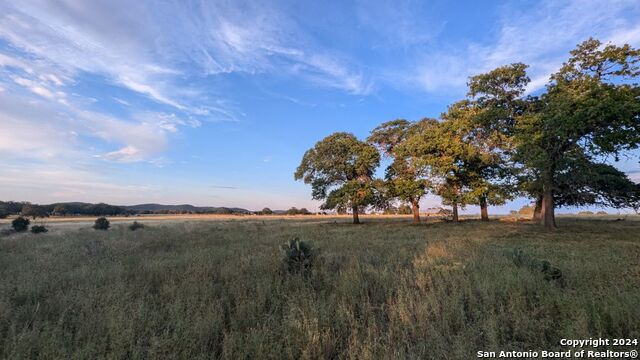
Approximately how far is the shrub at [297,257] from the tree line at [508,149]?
15436 mm

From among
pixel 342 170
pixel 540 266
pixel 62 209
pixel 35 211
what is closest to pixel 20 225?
pixel 342 170

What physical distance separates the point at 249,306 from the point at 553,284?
5878 mm

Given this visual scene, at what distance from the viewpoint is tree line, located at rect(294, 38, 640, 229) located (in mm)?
17094

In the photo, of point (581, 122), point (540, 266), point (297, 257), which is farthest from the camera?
point (581, 122)

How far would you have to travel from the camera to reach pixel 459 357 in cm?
369

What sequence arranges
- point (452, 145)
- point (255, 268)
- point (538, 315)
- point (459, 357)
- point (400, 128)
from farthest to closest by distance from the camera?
point (400, 128)
point (452, 145)
point (255, 268)
point (538, 315)
point (459, 357)

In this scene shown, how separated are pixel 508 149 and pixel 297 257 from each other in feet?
65.5

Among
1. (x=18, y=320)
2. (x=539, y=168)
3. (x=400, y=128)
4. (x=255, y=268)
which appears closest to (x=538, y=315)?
(x=255, y=268)

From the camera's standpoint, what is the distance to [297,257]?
A: 368 inches

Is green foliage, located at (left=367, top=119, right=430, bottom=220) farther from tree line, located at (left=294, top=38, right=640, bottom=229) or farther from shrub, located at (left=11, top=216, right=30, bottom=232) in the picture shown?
shrub, located at (left=11, top=216, right=30, bottom=232)

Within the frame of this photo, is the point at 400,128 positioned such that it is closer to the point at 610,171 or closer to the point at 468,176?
the point at 468,176

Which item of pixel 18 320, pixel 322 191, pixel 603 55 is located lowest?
pixel 18 320

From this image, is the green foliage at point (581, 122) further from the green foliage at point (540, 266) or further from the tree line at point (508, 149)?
the green foliage at point (540, 266)

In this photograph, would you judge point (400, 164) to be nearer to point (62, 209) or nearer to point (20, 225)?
point (20, 225)
